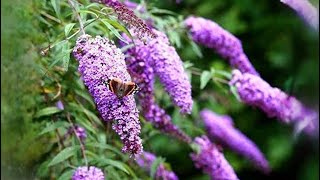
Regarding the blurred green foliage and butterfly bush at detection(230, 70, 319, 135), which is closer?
the blurred green foliage

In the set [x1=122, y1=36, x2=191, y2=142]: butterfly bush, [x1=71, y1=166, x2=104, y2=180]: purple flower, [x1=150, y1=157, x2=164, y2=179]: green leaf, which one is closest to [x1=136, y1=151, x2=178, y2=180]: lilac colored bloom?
[x1=150, y1=157, x2=164, y2=179]: green leaf

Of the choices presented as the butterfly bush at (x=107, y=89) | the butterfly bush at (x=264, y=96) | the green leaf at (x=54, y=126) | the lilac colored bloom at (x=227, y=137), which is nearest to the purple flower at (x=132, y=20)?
the butterfly bush at (x=107, y=89)

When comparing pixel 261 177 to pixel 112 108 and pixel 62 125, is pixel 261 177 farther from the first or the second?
pixel 112 108

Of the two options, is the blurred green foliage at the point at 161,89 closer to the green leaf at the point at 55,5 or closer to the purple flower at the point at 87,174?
the green leaf at the point at 55,5

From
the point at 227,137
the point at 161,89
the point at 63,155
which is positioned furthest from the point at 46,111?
the point at 227,137

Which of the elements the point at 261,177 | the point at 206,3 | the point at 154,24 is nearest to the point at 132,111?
the point at 154,24

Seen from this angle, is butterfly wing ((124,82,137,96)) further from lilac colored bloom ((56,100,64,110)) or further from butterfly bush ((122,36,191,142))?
lilac colored bloom ((56,100,64,110))

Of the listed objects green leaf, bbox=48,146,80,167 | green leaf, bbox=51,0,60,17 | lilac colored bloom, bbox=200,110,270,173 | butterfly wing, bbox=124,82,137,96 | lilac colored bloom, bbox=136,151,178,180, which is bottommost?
lilac colored bloom, bbox=200,110,270,173

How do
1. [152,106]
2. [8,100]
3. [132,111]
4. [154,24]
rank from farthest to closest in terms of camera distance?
[154,24] → [152,106] → [8,100] → [132,111]
